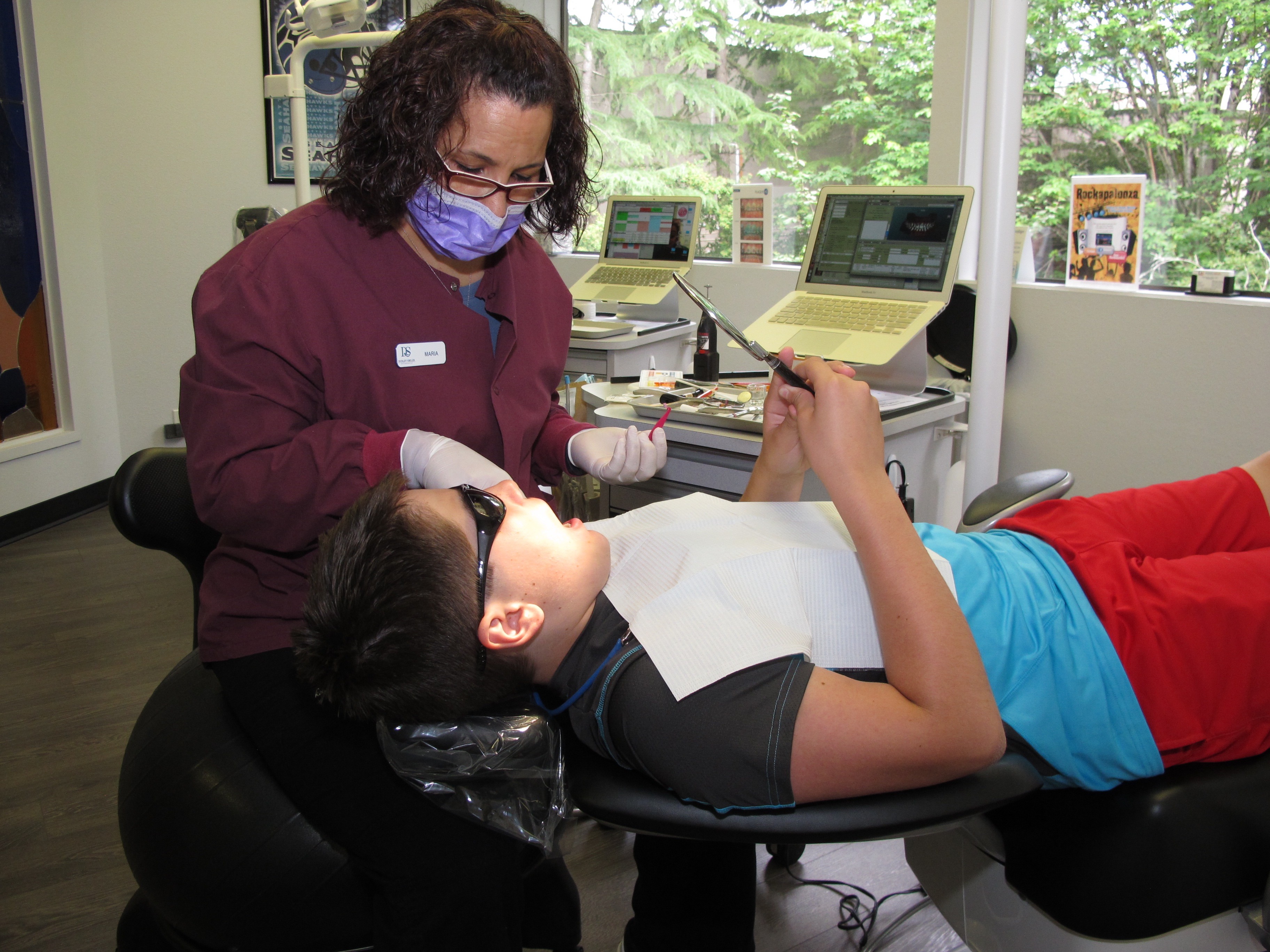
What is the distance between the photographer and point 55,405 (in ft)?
12.7

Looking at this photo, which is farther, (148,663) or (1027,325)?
(1027,325)

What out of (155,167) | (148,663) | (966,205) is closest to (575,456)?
(966,205)

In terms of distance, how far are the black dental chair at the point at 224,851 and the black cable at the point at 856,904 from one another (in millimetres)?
640

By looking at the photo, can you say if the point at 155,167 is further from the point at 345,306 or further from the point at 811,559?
the point at 811,559

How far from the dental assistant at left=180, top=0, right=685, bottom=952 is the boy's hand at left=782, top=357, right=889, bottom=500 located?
0.40 meters

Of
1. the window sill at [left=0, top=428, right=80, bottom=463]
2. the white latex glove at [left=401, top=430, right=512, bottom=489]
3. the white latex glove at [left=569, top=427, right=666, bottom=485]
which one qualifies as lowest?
the window sill at [left=0, top=428, right=80, bottom=463]

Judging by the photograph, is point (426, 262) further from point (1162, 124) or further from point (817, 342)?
point (1162, 124)

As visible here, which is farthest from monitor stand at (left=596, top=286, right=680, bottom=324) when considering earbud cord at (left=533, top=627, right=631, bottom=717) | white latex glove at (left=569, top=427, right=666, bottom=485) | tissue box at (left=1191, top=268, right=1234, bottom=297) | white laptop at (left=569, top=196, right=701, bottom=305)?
earbud cord at (left=533, top=627, right=631, bottom=717)

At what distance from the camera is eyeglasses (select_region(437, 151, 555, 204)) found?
1.20 meters

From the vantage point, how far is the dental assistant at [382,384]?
106cm

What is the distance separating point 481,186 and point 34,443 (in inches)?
130

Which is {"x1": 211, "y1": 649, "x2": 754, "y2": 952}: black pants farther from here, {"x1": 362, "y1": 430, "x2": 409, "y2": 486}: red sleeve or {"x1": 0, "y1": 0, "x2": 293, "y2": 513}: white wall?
{"x1": 0, "y1": 0, "x2": 293, "y2": 513}: white wall

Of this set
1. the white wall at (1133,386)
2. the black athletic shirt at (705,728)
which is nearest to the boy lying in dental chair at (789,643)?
the black athletic shirt at (705,728)

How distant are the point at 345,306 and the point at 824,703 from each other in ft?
2.59
